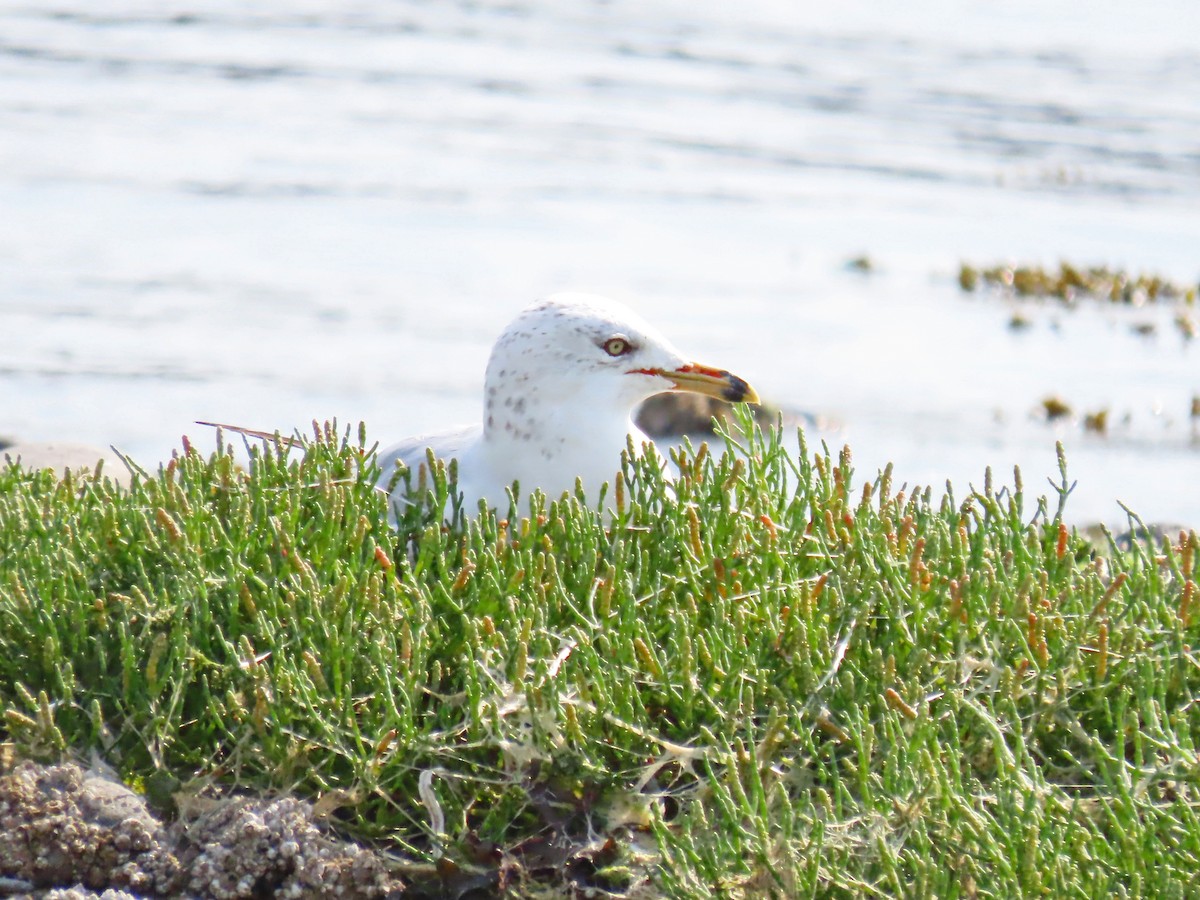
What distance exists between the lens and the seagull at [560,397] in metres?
5.39

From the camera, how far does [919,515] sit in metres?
5.12

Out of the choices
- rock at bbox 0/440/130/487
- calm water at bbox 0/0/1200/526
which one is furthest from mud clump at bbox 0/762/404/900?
calm water at bbox 0/0/1200/526

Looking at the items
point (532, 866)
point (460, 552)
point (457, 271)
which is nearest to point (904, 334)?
point (457, 271)

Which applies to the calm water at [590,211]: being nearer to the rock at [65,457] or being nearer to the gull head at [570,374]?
the rock at [65,457]

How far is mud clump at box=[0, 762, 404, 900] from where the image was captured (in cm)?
382

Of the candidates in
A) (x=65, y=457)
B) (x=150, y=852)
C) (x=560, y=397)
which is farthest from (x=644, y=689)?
(x=65, y=457)

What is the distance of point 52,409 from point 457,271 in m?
4.67

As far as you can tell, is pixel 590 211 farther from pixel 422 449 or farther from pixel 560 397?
pixel 560 397

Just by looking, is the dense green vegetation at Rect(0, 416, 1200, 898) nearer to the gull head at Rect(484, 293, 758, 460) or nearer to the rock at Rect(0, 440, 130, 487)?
the gull head at Rect(484, 293, 758, 460)

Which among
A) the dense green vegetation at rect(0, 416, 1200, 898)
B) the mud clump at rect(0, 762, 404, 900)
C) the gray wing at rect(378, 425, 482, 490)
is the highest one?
the gray wing at rect(378, 425, 482, 490)

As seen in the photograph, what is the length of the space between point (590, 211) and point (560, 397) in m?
11.9

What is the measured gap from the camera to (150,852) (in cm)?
386

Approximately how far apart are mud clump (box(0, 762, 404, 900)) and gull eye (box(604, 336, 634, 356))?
6.87ft

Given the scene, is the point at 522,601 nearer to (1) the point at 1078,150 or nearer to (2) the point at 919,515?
(2) the point at 919,515
